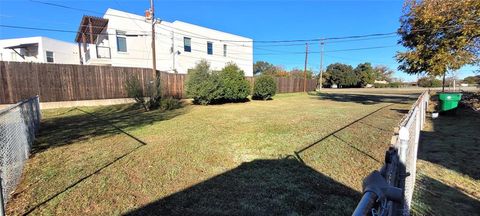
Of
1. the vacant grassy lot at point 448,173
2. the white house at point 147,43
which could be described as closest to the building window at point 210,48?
the white house at point 147,43

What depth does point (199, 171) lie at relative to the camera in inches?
167

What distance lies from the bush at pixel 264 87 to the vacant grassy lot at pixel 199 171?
40.7 ft

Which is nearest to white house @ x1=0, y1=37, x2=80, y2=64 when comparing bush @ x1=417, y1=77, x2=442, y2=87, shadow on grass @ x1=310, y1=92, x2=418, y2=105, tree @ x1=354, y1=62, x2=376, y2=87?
shadow on grass @ x1=310, y1=92, x2=418, y2=105

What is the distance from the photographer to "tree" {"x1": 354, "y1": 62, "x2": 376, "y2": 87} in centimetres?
6113

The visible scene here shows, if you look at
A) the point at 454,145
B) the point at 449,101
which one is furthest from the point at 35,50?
the point at 449,101

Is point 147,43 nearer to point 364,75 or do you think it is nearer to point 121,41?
point 121,41

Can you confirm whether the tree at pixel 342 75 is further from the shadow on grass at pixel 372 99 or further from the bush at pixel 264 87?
the bush at pixel 264 87

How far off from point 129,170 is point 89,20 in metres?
19.3

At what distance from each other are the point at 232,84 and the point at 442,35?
11.7 meters

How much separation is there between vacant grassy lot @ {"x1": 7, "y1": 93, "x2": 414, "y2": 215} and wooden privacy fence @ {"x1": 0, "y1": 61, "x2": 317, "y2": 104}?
21.9 feet

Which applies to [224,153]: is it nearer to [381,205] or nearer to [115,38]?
[381,205]

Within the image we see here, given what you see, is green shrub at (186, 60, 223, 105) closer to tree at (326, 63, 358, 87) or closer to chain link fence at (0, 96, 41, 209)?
chain link fence at (0, 96, 41, 209)

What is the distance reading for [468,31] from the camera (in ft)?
35.0

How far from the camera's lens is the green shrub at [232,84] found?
16375 millimetres
